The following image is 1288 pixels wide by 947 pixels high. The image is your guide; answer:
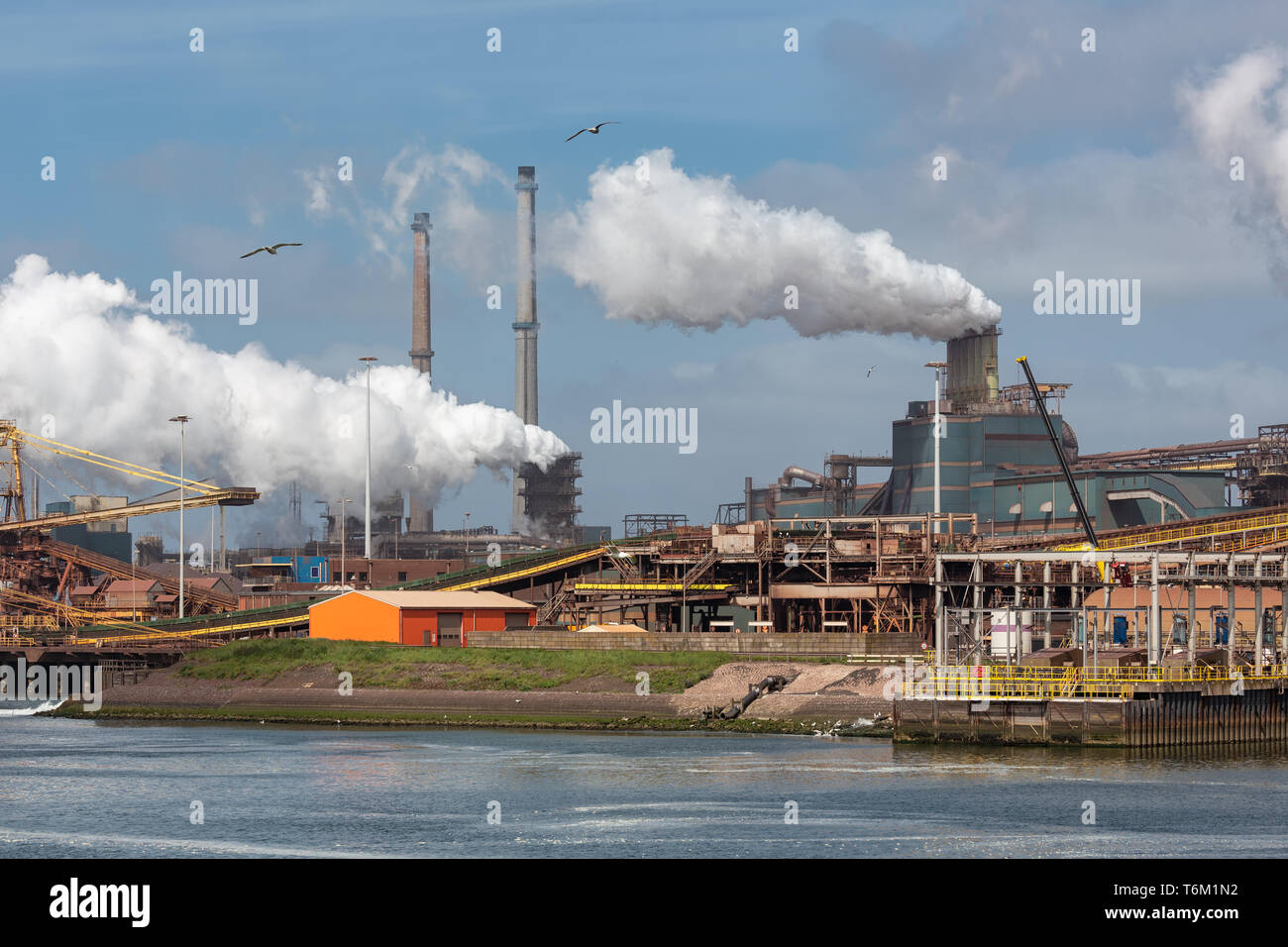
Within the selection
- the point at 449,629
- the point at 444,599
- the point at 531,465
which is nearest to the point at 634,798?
the point at 449,629

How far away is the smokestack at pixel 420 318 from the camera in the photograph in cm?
17038

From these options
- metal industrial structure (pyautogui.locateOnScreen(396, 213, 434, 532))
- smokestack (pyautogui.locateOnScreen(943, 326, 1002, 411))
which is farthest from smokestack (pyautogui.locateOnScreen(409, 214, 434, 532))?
smokestack (pyautogui.locateOnScreen(943, 326, 1002, 411))

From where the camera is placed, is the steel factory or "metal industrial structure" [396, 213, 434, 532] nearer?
the steel factory

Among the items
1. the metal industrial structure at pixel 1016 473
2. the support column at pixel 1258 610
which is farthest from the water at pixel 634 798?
the metal industrial structure at pixel 1016 473

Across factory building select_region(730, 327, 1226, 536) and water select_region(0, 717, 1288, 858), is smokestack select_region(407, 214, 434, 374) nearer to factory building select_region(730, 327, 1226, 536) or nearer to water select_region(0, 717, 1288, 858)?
factory building select_region(730, 327, 1226, 536)

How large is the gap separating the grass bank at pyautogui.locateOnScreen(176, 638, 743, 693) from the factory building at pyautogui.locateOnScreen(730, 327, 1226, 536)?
54070 millimetres

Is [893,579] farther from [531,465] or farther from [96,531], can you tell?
[96,531]

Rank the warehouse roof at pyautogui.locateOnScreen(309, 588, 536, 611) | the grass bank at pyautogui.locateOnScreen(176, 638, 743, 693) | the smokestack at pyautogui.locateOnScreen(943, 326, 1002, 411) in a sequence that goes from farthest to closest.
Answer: the smokestack at pyautogui.locateOnScreen(943, 326, 1002, 411)
the warehouse roof at pyautogui.locateOnScreen(309, 588, 536, 611)
the grass bank at pyautogui.locateOnScreen(176, 638, 743, 693)

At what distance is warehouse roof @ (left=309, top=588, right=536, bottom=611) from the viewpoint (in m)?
92.2

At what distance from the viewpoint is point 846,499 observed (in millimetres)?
153875

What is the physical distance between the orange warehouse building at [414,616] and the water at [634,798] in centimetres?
2408

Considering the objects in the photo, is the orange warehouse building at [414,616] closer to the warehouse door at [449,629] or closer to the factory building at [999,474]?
the warehouse door at [449,629]
